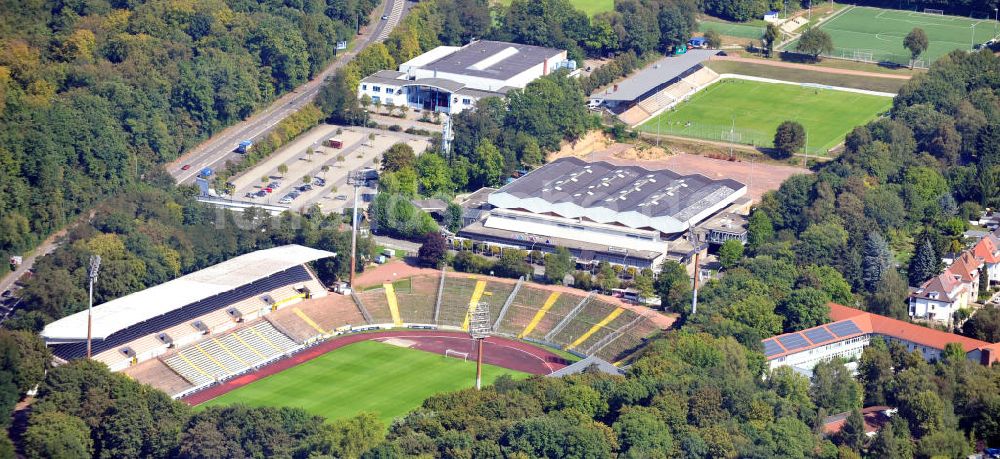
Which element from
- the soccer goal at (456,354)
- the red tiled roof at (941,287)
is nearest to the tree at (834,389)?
the red tiled roof at (941,287)

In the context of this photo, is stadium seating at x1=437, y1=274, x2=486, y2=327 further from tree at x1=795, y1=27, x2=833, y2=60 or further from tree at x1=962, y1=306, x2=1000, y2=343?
tree at x1=795, y1=27, x2=833, y2=60

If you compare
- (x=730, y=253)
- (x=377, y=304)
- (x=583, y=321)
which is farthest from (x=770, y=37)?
(x=377, y=304)

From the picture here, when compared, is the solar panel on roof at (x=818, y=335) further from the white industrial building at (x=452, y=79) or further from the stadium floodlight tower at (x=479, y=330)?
the white industrial building at (x=452, y=79)

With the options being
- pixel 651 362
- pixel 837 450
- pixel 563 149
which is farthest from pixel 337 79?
pixel 837 450

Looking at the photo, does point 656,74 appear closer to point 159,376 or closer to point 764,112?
point 764,112

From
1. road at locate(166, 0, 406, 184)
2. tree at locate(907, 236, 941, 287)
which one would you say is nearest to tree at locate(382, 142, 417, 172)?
road at locate(166, 0, 406, 184)

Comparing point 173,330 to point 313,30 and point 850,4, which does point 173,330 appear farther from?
point 850,4
